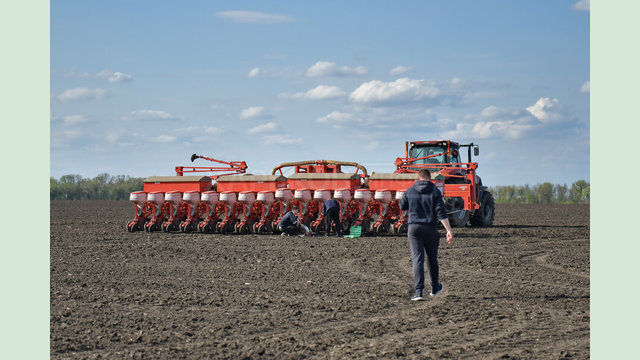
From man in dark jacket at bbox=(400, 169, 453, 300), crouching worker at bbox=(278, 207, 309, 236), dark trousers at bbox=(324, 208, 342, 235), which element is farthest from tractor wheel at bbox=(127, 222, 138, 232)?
man in dark jacket at bbox=(400, 169, 453, 300)

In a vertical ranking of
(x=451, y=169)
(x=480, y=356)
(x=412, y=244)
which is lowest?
(x=480, y=356)

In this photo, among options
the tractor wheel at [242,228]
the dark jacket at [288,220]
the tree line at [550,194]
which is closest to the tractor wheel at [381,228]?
the dark jacket at [288,220]

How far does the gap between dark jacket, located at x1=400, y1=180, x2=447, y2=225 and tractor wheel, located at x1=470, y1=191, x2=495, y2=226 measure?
49.3ft

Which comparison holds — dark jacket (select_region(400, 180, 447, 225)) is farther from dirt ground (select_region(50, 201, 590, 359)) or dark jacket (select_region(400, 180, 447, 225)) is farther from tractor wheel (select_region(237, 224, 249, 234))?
tractor wheel (select_region(237, 224, 249, 234))

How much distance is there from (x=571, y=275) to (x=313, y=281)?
446 centimetres

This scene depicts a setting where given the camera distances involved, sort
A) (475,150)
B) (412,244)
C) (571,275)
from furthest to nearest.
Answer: (475,150), (571,275), (412,244)

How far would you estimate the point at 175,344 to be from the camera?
749 centimetres

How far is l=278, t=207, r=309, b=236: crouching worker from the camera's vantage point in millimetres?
20453

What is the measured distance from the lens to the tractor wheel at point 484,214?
2461 centimetres

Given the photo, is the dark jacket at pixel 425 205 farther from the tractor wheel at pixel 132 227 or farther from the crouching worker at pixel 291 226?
the tractor wheel at pixel 132 227

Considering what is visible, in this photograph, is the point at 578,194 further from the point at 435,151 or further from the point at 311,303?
the point at 311,303

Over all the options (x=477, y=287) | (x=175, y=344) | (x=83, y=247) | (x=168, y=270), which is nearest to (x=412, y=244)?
(x=477, y=287)

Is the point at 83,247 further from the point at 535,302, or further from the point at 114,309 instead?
the point at 535,302

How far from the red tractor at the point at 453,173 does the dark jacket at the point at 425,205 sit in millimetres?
11181
